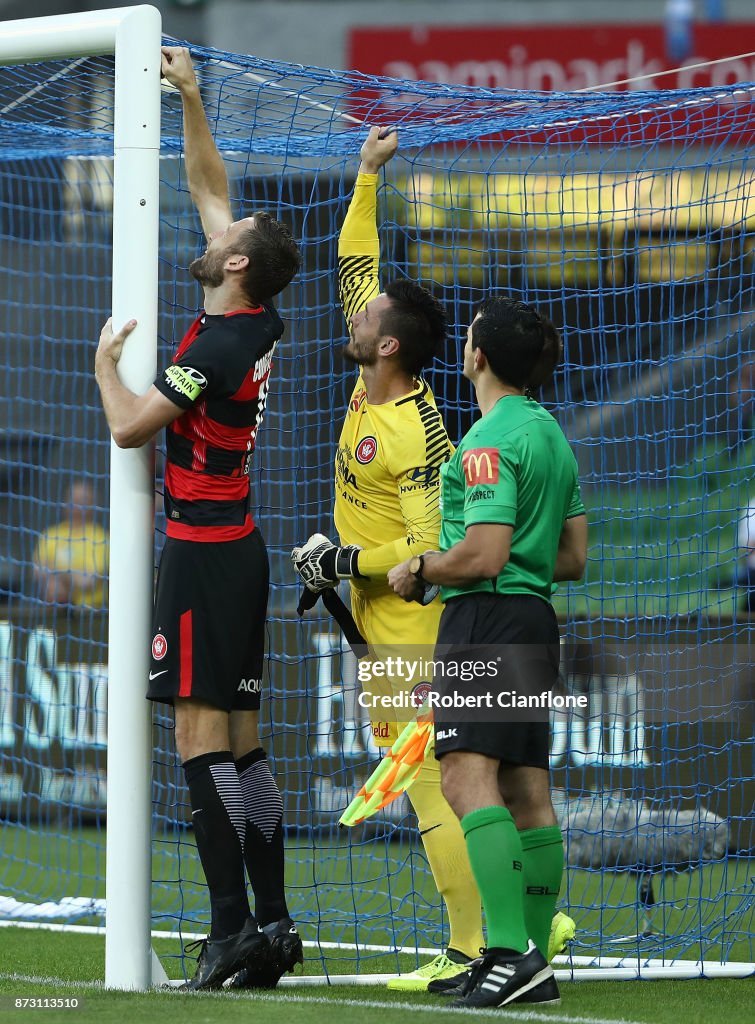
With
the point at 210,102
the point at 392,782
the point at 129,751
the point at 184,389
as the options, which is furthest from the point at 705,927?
the point at 210,102

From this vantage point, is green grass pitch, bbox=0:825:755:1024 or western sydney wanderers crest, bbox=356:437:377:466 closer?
green grass pitch, bbox=0:825:755:1024

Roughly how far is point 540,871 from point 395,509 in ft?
4.09

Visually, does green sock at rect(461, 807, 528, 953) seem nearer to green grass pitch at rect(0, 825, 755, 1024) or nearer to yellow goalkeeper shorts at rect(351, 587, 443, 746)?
green grass pitch at rect(0, 825, 755, 1024)

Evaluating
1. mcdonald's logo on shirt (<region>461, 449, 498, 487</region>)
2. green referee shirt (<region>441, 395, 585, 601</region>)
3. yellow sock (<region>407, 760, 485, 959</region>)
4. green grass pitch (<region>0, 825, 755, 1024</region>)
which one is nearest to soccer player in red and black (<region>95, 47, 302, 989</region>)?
green grass pitch (<region>0, 825, 755, 1024</region>)

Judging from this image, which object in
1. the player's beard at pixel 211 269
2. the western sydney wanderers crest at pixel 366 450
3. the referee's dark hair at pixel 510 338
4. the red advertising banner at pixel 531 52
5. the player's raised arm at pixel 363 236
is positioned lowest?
the western sydney wanderers crest at pixel 366 450

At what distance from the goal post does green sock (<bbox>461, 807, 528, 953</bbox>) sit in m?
1.00

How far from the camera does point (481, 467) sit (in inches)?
157

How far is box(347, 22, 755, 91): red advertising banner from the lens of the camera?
17.4 metres

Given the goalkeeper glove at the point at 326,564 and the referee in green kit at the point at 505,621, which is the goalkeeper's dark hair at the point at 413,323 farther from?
the goalkeeper glove at the point at 326,564

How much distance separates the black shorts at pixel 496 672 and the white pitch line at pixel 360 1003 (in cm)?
67

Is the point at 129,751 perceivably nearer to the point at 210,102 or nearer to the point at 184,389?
the point at 184,389

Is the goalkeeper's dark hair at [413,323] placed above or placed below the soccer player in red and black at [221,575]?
above

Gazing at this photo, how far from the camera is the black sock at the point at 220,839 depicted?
13.7ft

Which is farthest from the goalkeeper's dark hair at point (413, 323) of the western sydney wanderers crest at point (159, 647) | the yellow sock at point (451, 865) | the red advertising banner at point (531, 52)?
the red advertising banner at point (531, 52)
